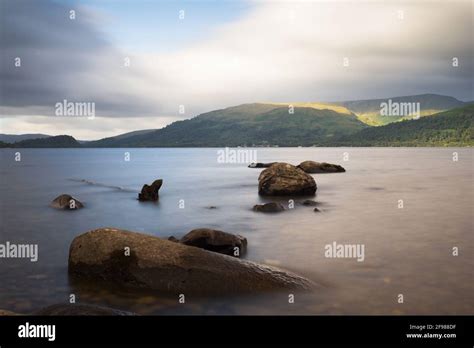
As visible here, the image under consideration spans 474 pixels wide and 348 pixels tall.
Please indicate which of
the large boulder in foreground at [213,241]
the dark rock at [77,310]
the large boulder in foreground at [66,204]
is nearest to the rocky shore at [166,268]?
the large boulder in foreground at [213,241]

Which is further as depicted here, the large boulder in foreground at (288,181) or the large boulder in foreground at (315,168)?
the large boulder in foreground at (315,168)

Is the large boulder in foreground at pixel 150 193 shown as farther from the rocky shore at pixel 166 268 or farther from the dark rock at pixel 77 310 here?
the dark rock at pixel 77 310

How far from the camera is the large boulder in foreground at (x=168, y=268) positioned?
12227mm

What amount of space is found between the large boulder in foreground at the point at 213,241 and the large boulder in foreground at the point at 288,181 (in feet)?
64.0

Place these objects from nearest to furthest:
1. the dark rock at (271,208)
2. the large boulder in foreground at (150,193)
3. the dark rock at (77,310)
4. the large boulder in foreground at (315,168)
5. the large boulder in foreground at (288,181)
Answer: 1. the dark rock at (77,310)
2. the dark rock at (271,208)
3. the large boulder in foreground at (288,181)
4. the large boulder in foreground at (150,193)
5. the large boulder in foreground at (315,168)

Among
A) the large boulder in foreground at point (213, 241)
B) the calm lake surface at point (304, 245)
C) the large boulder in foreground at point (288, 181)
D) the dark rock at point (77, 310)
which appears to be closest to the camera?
the dark rock at point (77, 310)

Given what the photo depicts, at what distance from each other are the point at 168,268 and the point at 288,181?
24183 mm

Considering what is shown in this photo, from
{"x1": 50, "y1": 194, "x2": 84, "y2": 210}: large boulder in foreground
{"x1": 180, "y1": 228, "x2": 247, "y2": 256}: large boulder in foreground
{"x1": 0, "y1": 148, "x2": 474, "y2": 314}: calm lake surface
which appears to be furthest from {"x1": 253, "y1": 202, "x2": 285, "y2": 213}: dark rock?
{"x1": 50, "y1": 194, "x2": 84, "y2": 210}: large boulder in foreground

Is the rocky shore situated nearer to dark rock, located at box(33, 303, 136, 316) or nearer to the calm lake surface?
the calm lake surface

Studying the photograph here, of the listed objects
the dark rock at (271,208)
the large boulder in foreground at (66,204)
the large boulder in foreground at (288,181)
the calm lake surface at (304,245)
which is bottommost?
the calm lake surface at (304,245)

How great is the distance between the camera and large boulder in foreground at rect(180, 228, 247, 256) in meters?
15.7

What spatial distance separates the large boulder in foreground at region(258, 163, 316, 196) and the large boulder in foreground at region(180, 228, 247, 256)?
19.5 m

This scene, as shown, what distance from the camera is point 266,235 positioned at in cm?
2094
